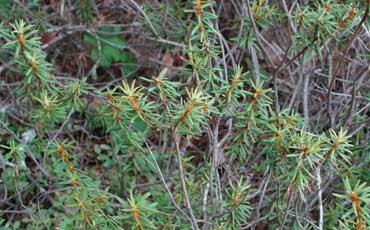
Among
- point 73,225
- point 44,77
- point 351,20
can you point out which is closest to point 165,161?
point 73,225

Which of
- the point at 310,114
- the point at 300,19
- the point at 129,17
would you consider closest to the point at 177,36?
the point at 129,17

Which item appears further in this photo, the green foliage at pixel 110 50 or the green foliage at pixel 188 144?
the green foliage at pixel 110 50

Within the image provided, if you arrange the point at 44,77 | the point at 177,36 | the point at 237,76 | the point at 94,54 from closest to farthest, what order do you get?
the point at 237,76 → the point at 44,77 → the point at 177,36 → the point at 94,54

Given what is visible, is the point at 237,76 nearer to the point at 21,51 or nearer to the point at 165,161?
the point at 21,51

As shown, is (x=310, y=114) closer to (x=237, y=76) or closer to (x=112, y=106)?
(x=237, y=76)

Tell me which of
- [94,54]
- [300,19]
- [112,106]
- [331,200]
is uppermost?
[300,19]

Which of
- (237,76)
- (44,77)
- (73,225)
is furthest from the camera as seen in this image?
(73,225)

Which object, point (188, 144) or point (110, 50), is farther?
point (110, 50)

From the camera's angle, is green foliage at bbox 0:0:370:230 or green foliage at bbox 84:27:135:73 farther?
green foliage at bbox 84:27:135:73

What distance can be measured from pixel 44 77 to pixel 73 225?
685 mm

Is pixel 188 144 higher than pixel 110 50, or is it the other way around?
pixel 188 144

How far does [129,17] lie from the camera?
3.75 meters

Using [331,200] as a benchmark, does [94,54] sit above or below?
above

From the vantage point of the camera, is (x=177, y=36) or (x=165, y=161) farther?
(x=177, y=36)
